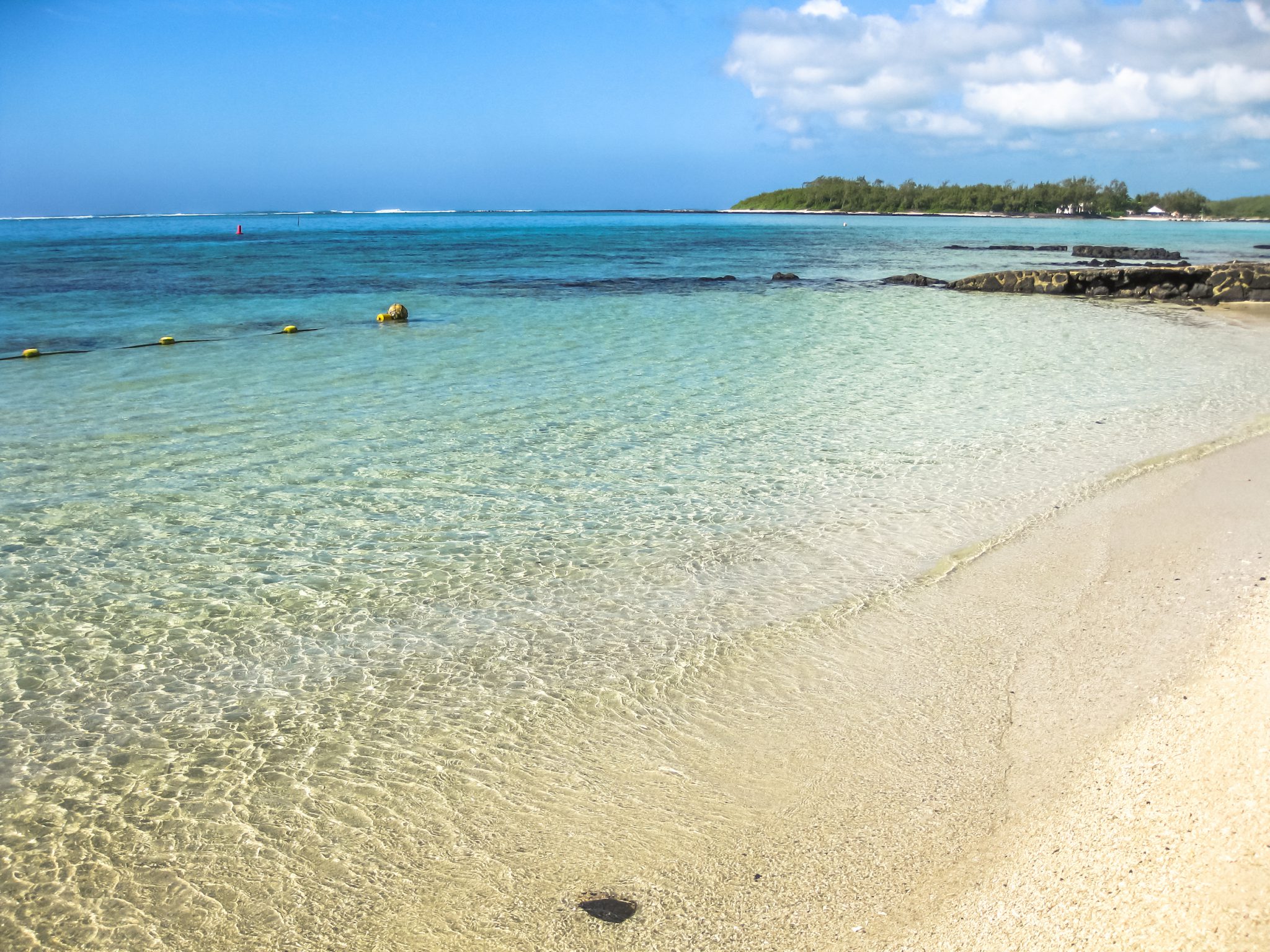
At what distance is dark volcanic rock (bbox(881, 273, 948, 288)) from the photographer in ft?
107

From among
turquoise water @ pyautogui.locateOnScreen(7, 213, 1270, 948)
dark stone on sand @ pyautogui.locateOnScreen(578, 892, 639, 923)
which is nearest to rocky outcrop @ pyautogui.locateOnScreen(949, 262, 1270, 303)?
turquoise water @ pyautogui.locateOnScreen(7, 213, 1270, 948)

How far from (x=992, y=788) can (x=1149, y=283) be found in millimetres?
32325

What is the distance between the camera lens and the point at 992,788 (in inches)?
153

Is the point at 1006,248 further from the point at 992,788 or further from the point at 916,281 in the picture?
the point at 992,788

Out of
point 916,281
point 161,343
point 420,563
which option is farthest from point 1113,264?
point 420,563

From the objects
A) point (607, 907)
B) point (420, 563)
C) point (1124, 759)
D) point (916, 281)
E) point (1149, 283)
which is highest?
point (916, 281)

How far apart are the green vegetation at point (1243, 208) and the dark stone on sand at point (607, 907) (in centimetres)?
20751

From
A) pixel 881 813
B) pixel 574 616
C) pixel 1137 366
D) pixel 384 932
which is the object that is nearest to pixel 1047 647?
pixel 881 813

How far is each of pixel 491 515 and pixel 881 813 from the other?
4.54 meters

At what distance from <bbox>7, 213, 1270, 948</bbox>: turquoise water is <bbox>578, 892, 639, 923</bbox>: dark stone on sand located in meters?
0.11

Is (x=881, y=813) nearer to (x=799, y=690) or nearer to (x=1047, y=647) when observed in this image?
(x=799, y=690)

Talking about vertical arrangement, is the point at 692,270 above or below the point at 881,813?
above

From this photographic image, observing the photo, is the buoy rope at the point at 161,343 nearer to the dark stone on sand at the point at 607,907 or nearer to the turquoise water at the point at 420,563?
the turquoise water at the point at 420,563

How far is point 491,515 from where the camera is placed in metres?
7.51
